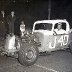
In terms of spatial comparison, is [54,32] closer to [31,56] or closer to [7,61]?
[31,56]

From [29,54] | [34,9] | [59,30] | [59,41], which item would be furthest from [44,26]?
[34,9]

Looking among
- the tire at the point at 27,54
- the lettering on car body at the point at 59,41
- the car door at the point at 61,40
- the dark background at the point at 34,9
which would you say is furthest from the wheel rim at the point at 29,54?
the dark background at the point at 34,9

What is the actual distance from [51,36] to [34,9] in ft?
38.0

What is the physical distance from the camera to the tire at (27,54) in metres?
9.08

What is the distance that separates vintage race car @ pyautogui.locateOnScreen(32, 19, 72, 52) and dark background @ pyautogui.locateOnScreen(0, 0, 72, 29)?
872 centimetres

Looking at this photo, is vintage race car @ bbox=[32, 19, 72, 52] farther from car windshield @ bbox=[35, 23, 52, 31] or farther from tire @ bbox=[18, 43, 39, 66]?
tire @ bbox=[18, 43, 39, 66]

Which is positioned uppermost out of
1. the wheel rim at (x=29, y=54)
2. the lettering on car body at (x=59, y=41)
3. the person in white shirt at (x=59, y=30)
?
the person in white shirt at (x=59, y=30)

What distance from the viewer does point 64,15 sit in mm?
19984

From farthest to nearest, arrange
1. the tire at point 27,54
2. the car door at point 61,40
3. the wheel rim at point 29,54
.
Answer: the car door at point 61,40
the wheel rim at point 29,54
the tire at point 27,54

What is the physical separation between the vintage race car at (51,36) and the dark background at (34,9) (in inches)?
343

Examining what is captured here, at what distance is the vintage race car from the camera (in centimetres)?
1028

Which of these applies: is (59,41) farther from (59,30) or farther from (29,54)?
(29,54)

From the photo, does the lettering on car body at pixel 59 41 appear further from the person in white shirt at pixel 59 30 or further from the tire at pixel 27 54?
the tire at pixel 27 54

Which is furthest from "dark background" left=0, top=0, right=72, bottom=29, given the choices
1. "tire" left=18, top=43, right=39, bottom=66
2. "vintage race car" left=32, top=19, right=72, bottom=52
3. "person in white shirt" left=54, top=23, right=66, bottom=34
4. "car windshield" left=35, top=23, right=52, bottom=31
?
"tire" left=18, top=43, right=39, bottom=66
